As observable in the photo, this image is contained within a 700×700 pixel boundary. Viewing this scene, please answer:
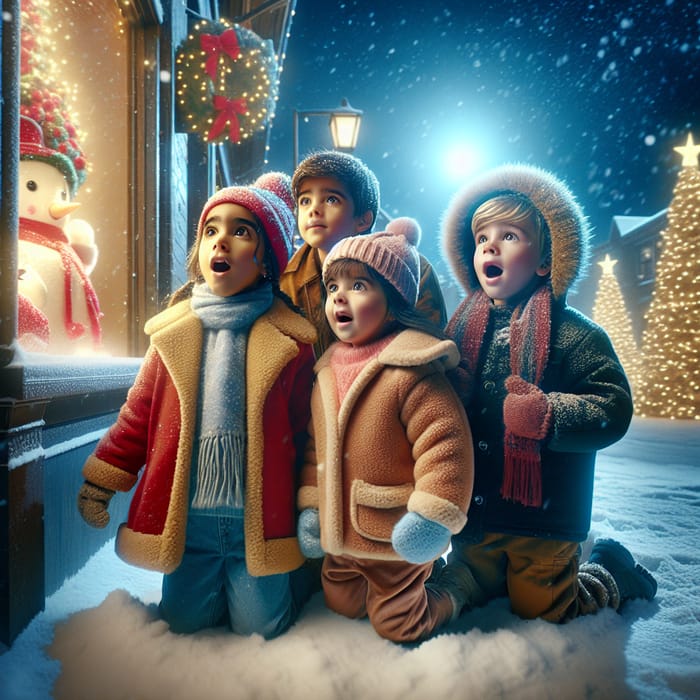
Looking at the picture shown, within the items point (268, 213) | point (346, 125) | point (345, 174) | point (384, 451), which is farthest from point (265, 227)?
point (346, 125)

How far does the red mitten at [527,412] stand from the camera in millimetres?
1692

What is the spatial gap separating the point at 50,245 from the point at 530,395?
2.34 meters

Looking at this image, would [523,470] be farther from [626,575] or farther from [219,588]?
[219,588]

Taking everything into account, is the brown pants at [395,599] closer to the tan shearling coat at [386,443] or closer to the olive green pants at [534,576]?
the tan shearling coat at [386,443]

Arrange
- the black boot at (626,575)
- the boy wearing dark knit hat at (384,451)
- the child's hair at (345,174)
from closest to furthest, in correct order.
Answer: the boy wearing dark knit hat at (384,451)
the black boot at (626,575)
the child's hair at (345,174)

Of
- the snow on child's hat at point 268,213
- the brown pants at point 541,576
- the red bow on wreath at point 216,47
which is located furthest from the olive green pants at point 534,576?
the red bow on wreath at point 216,47

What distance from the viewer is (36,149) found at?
2.55 m

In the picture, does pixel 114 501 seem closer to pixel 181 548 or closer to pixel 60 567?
pixel 60 567

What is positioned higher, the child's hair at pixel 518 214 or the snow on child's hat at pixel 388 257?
the child's hair at pixel 518 214

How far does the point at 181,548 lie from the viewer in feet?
5.49

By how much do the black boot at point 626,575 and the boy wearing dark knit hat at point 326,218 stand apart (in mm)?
1162

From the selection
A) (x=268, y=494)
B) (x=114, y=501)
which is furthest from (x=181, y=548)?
(x=114, y=501)

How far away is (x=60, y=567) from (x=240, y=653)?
92cm

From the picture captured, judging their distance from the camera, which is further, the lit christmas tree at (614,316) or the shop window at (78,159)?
the lit christmas tree at (614,316)
